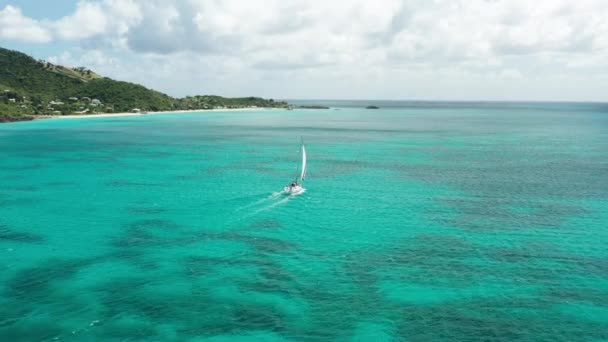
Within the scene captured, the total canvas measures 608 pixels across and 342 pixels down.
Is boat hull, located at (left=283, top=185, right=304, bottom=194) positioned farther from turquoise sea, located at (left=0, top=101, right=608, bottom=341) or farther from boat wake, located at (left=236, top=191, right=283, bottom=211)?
turquoise sea, located at (left=0, top=101, right=608, bottom=341)

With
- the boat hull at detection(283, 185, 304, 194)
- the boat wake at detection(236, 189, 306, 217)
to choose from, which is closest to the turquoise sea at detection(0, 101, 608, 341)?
the boat wake at detection(236, 189, 306, 217)

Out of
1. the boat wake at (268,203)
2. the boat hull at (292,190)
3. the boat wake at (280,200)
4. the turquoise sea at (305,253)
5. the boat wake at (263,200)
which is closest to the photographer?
the turquoise sea at (305,253)

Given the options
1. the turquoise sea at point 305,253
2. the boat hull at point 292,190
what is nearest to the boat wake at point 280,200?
the boat hull at point 292,190

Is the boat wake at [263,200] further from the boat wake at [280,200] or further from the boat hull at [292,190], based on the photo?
the boat hull at [292,190]

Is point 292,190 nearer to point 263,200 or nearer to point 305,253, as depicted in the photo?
point 263,200

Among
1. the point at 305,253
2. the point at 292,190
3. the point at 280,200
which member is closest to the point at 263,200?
the point at 280,200

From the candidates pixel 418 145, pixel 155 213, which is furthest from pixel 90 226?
pixel 418 145

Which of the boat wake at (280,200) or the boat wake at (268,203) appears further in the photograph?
the boat wake at (280,200)

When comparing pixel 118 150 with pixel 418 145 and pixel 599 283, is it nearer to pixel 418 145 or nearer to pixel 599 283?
pixel 418 145
